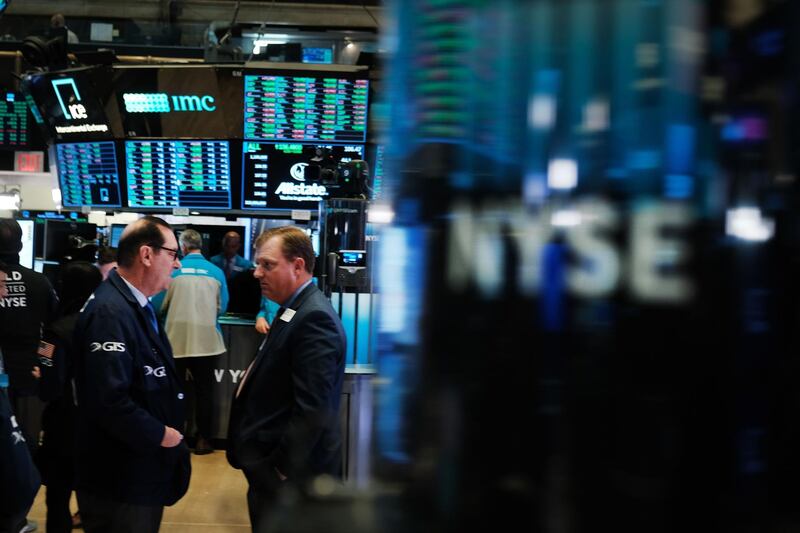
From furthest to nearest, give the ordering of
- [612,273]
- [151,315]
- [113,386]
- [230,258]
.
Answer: [230,258] < [151,315] < [113,386] < [612,273]

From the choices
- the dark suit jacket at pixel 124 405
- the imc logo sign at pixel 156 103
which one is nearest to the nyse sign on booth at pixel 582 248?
the dark suit jacket at pixel 124 405

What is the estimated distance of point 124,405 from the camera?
2.47 meters

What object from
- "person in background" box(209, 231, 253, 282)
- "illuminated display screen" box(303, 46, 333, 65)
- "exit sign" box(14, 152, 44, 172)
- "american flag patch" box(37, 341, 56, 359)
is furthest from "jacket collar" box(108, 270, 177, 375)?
"illuminated display screen" box(303, 46, 333, 65)

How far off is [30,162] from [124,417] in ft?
24.4

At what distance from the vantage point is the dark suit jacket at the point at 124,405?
249cm

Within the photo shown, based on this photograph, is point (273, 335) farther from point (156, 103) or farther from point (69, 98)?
point (69, 98)

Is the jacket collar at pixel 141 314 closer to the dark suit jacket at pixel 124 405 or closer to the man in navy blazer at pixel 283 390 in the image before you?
the dark suit jacket at pixel 124 405

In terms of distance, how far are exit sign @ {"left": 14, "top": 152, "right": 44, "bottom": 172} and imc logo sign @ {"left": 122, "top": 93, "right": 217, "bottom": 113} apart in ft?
9.95

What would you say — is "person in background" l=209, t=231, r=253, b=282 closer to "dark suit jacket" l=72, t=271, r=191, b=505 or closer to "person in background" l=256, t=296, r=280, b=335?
"person in background" l=256, t=296, r=280, b=335

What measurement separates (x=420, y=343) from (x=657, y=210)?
0.24 m

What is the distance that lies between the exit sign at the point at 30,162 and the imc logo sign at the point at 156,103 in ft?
9.95

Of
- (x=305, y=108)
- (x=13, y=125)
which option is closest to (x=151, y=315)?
(x=305, y=108)

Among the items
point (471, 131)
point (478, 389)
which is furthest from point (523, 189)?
point (478, 389)

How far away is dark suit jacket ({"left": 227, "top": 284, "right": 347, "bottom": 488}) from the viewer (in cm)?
245
